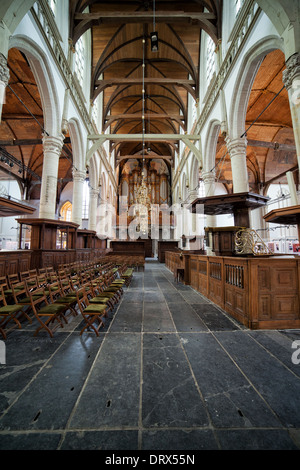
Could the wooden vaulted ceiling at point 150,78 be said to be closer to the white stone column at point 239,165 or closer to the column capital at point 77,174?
the white stone column at point 239,165

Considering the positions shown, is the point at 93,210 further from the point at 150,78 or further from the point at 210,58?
the point at 210,58

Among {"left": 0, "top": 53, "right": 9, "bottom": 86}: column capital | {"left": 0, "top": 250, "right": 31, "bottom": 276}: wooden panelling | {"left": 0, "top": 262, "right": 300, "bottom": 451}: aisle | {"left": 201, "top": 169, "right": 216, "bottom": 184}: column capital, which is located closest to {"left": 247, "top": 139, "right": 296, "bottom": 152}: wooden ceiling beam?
{"left": 201, "top": 169, "right": 216, "bottom": 184}: column capital

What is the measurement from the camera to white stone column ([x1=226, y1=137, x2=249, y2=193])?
6.96 meters

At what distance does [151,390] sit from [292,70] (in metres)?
6.30

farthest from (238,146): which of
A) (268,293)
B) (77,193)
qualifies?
(77,193)

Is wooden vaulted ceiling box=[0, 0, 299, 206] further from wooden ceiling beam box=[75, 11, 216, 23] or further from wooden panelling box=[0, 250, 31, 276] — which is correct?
wooden panelling box=[0, 250, 31, 276]

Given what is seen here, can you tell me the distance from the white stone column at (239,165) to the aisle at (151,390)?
5.54 meters

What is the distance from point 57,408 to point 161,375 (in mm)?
873

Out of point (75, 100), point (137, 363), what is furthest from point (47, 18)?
point (137, 363)

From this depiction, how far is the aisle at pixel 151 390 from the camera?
45.9 inches

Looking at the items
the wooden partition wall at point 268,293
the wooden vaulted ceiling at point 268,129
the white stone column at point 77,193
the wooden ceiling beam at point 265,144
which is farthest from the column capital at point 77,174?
the wooden partition wall at point 268,293

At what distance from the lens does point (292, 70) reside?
4.09 metres

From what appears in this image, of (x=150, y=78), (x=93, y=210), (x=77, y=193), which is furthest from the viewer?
(x=93, y=210)
